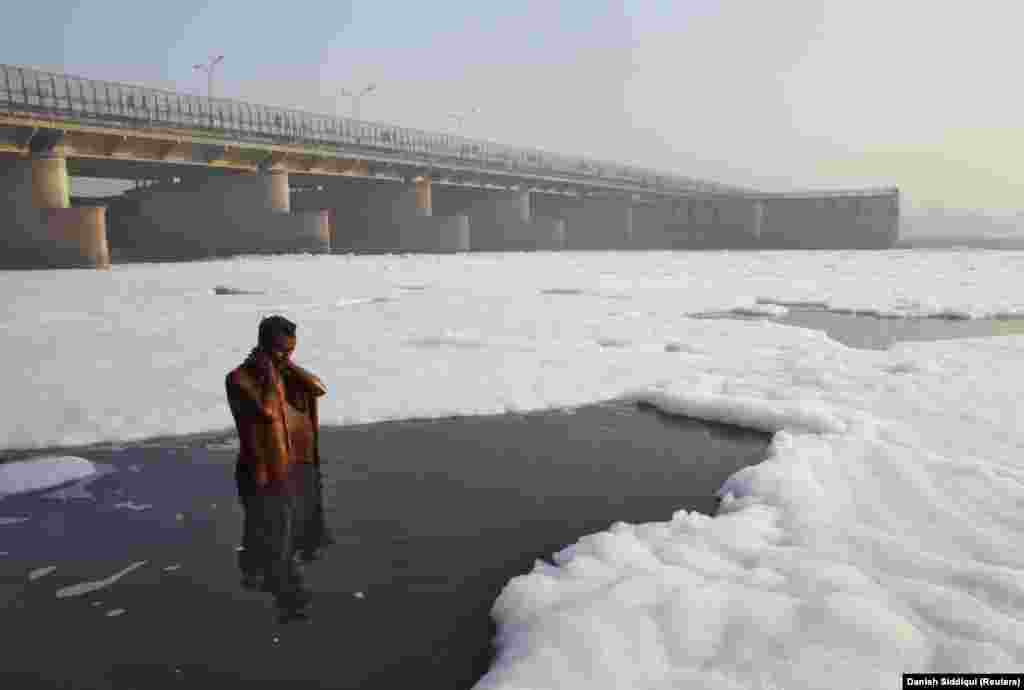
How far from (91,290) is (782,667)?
22.5 m

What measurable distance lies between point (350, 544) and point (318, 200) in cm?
5676

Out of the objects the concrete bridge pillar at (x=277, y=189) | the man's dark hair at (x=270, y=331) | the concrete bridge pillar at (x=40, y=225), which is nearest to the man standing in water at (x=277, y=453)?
the man's dark hair at (x=270, y=331)

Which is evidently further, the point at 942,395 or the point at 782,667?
the point at 942,395

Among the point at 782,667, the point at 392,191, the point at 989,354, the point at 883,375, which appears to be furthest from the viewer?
the point at 392,191

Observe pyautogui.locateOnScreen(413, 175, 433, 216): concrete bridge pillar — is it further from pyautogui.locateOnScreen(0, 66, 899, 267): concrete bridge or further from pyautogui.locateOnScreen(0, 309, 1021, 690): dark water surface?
pyautogui.locateOnScreen(0, 309, 1021, 690): dark water surface

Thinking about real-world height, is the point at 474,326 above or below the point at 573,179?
below

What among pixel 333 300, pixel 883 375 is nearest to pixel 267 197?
pixel 333 300

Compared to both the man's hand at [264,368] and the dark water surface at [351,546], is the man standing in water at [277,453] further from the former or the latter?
the dark water surface at [351,546]

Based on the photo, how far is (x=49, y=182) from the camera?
99.7 ft

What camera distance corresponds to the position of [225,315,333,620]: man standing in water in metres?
4.85

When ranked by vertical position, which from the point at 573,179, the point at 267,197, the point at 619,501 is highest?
the point at 573,179

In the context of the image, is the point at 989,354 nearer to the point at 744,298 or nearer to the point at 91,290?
the point at 744,298

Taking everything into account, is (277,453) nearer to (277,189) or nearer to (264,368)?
(264,368)

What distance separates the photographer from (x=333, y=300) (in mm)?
18922
